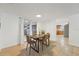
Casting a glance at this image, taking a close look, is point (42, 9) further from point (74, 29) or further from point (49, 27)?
point (74, 29)

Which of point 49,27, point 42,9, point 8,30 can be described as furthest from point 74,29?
point 8,30

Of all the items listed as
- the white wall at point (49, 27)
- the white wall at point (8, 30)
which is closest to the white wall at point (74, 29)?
the white wall at point (49, 27)

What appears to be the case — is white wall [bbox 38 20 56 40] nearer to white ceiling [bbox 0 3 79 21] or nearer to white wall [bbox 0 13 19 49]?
white ceiling [bbox 0 3 79 21]

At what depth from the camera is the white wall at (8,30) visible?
2127 mm

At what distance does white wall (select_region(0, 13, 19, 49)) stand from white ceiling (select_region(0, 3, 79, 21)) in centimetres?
12

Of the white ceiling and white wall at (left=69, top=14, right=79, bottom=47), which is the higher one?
the white ceiling

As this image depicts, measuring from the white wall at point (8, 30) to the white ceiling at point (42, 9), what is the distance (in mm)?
125

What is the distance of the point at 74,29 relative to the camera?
217cm

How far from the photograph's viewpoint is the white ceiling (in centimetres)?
206

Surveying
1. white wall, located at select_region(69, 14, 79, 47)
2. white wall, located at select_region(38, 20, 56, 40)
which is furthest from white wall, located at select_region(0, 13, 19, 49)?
white wall, located at select_region(69, 14, 79, 47)

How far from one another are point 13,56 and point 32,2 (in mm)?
1115

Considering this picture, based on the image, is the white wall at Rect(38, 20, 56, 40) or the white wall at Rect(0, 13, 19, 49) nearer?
the white wall at Rect(0, 13, 19, 49)

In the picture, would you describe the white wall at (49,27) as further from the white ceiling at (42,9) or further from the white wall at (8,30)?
the white wall at (8,30)

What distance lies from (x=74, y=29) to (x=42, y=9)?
77 cm
